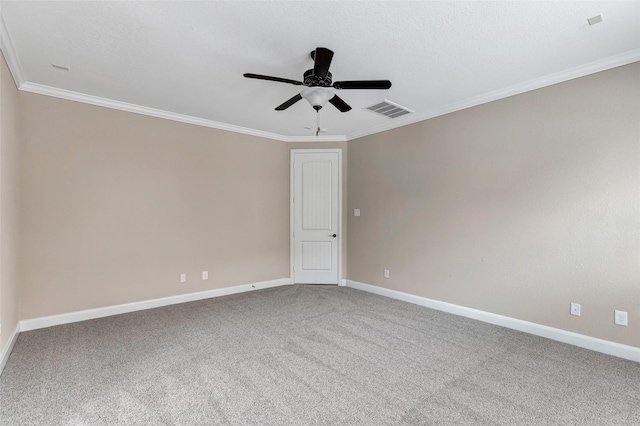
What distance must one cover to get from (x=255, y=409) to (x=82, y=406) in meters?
1.11

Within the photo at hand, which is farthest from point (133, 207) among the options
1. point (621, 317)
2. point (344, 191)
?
point (621, 317)

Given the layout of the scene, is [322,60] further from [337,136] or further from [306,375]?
[337,136]

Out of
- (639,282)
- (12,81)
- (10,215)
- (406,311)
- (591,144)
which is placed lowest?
(406,311)

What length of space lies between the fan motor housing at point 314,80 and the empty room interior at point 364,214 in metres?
0.04

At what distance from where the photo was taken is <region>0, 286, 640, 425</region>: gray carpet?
1911 mm

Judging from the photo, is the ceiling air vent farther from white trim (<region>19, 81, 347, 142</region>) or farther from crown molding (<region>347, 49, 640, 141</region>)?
white trim (<region>19, 81, 347, 142</region>)

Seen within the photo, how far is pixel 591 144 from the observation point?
9.34 feet

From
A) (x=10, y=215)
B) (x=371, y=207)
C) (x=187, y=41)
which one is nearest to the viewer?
(x=187, y=41)

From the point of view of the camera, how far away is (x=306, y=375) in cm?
237

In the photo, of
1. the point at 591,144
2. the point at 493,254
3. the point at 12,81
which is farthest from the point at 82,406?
the point at 591,144

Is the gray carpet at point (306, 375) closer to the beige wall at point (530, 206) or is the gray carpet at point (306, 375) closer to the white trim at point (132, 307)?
the white trim at point (132, 307)

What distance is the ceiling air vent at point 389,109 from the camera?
381 centimetres

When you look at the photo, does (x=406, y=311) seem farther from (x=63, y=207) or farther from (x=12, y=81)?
(x=12, y=81)

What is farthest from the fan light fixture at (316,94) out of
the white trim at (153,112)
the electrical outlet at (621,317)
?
the electrical outlet at (621,317)
